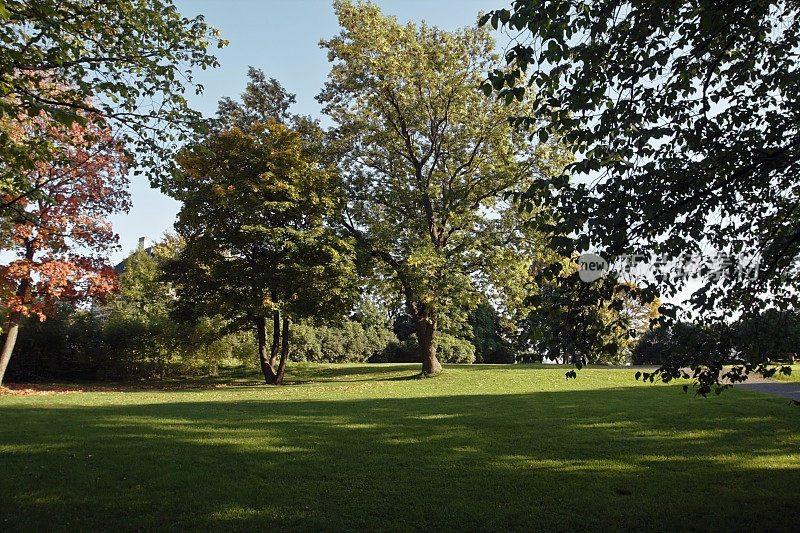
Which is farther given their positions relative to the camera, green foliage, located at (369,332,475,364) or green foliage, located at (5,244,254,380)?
green foliage, located at (369,332,475,364)

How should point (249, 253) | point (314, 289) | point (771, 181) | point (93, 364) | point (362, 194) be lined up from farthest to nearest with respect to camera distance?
1. point (93, 364)
2. point (362, 194)
3. point (249, 253)
4. point (314, 289)
5. point (771, 181)

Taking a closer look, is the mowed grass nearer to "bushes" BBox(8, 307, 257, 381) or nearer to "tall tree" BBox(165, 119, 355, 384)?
"tall tree" BBox(165, 119, 355, 384)

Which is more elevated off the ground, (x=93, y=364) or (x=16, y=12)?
(x=16, y=12)

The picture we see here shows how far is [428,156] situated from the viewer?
Result: 72.7ft

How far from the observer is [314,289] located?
19.2 meters

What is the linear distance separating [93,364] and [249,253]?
11.2 m

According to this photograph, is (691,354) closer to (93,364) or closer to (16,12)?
(16,12)

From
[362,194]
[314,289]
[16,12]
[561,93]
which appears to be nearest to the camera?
[561,93]

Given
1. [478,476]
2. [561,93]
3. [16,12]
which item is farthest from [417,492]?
[16,12]

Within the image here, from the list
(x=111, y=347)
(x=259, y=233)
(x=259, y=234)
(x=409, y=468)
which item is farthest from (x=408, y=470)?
(x=111, y=347)

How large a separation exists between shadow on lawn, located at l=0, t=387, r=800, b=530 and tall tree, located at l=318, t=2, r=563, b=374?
35.2 feet

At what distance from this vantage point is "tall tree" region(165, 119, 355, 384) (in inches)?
750

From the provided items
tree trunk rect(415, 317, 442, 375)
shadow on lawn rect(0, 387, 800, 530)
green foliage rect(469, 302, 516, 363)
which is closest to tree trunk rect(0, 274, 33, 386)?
shadow on lawn rect(0, 387, 800, 530)

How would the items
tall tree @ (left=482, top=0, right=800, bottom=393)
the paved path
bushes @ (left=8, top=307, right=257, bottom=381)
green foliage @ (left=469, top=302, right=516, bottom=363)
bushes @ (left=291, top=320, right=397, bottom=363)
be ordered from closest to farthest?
tall tree @ (left=482, top=0, right=800, bottom=393) < the paved path < bushes @ (left=8, top=307, right=257, bottom=381) < bushes @ (left=291, top=320, right=397, bottom=363) < green foliage @ (left=469, top=302, right=516, bottom=363)
